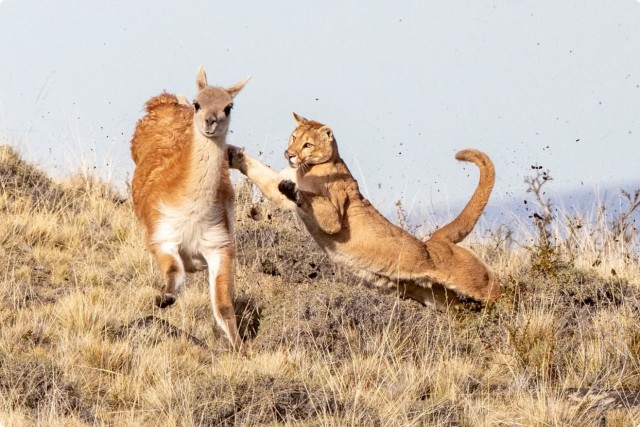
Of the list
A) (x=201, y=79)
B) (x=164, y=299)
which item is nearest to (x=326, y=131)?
(x=201, y=79)

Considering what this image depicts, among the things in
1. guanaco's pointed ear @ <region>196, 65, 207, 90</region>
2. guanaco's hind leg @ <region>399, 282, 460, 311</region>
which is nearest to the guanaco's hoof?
guanaco's pointed ear @ <region>196, 65, 207, 90</region>

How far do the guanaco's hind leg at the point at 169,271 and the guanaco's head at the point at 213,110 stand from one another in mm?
1127

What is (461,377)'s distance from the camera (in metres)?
7.84

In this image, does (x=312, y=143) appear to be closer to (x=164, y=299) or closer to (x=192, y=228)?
(x=192, y=228)

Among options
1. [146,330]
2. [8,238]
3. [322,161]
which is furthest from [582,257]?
[8,238]

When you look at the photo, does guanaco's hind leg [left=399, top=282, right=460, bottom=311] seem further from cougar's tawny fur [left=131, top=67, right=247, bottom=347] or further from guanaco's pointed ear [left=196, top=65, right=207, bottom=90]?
guanaco's pointed ear [left=196, top=65, right=207, bottom=90]

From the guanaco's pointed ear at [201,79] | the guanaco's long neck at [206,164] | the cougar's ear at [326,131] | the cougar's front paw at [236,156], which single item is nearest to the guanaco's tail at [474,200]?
the cougar's ear at [326,131]

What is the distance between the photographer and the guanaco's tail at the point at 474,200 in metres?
9.68

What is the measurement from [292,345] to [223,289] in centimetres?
78

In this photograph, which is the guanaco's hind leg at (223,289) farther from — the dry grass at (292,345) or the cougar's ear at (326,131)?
the cougar's ear at (326,131)

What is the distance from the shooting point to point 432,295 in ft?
32.6

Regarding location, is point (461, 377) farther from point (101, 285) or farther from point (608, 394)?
point (101, 285)

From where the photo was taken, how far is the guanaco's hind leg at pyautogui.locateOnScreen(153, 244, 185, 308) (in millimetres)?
8258

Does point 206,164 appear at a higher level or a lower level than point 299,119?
lower
